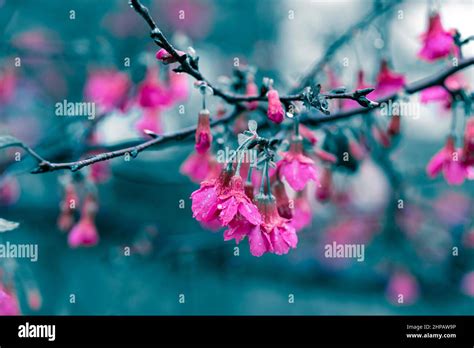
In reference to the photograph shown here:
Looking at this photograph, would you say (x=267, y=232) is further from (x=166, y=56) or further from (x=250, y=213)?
(x=166, y=56)

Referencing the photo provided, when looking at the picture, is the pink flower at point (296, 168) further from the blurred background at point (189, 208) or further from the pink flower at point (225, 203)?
the blurred background at point (189, 208)

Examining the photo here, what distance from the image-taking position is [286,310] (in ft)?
14.6

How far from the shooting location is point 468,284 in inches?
155

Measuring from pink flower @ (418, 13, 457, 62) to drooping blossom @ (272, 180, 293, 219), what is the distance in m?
0.85

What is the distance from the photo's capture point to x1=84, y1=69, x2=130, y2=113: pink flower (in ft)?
8.70

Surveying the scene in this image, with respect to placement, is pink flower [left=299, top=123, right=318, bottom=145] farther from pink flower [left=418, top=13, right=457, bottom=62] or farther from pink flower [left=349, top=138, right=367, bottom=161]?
pink flower [left=418, top=13, right=457, bottom=62]

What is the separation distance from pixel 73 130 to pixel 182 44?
0.67 m

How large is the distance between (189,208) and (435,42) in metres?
2.35

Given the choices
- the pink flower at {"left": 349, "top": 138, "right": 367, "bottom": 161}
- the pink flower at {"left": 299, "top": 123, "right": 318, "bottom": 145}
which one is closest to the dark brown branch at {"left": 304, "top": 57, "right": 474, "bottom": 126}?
the pink flower at {"left": 299, "top": 123, "right": 318, "bottom": 145}

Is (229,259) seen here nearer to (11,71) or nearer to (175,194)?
(175,194)

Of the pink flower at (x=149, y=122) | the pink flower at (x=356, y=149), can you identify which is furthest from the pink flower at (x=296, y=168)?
the pink flower at (x=149, y=122)

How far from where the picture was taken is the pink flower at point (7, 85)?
330 centimetres

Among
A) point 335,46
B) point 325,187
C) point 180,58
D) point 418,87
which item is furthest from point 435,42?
point 180,58

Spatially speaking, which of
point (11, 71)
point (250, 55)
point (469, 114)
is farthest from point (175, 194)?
point (469, 114)
